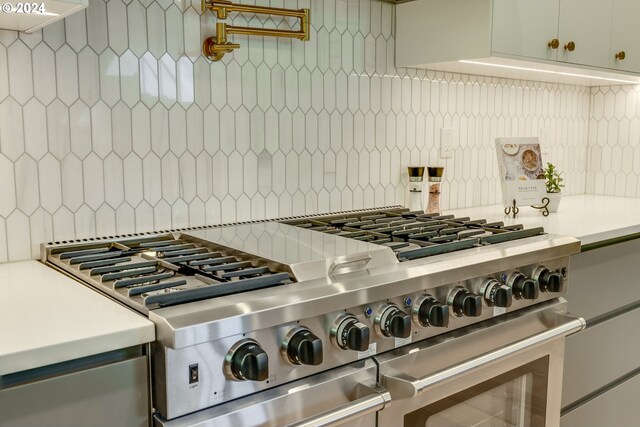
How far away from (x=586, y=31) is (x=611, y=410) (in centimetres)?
142

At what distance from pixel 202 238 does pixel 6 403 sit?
0.78m

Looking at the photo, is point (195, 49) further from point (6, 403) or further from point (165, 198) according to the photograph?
point (6, 403)

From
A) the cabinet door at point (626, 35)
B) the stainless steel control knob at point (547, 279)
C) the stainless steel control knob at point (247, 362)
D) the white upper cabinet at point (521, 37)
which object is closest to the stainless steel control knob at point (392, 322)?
the stainless steel control knob at point (247, 362)

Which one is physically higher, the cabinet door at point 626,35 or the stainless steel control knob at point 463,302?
the cabinet door at point 626,35

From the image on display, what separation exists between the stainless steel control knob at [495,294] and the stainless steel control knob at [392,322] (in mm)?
339

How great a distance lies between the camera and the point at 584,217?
243cm

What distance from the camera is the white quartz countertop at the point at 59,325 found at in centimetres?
95

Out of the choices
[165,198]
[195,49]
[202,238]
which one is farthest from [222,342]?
[195,49]

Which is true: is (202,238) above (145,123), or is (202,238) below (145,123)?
below

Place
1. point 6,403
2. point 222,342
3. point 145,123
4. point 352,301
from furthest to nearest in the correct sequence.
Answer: point 145,123
point 352,301
point 222,342
point 6,403

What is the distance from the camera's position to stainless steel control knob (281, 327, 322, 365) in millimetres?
1165

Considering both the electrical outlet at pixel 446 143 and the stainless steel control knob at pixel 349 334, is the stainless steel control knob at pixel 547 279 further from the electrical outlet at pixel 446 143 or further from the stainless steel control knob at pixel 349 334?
the electrical outlet at pixel 446 143

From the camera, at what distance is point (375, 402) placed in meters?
1.29

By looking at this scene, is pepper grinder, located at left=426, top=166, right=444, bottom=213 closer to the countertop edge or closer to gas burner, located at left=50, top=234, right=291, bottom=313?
gas burner, located at left=50, top=234, right=291, bottom=313
